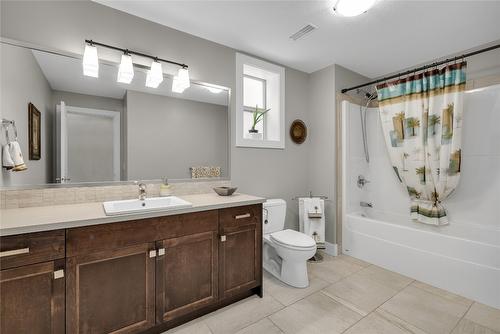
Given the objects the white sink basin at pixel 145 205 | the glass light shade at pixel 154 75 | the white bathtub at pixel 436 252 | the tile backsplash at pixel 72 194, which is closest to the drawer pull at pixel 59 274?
the white sink basin at pixel 145 205

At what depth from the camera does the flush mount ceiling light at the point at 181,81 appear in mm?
2082

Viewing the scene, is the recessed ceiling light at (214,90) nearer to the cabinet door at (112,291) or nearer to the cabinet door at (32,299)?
the cabinet door at (112,291)

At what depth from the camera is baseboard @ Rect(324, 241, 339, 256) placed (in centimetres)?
284

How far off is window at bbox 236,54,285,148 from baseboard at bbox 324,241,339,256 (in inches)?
56.7

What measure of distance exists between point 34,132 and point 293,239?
7.39 feet

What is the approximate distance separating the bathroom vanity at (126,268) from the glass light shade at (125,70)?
105cm

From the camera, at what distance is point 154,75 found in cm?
195

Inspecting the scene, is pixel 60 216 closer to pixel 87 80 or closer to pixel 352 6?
pixel 87 80

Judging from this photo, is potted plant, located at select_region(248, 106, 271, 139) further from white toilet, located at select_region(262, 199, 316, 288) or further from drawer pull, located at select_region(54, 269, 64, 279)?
drawer pull, located at select_region(54, 269, 64, 279)

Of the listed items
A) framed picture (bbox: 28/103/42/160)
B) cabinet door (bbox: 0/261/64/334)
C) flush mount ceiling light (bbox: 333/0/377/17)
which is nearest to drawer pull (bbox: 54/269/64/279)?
cabinet door (bbox: 0/261/64/334)

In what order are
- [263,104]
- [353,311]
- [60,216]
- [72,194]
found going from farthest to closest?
[263,104], [353,311], [72,194], [60,216]

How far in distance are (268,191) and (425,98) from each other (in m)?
2.02

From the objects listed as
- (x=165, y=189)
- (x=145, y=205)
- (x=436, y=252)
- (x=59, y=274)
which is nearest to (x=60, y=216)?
(x=59, y=274)

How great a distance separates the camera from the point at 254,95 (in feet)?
9.63
